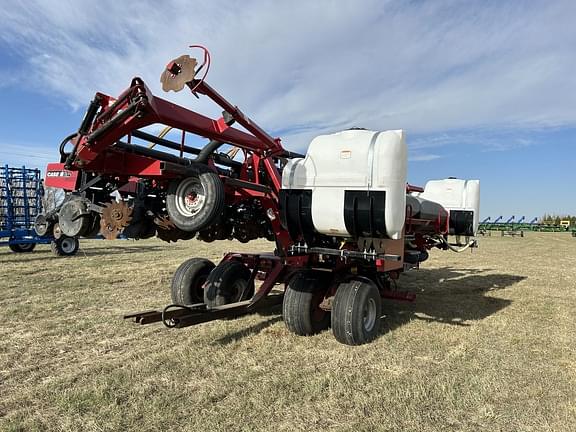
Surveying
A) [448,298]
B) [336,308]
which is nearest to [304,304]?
[336,308]

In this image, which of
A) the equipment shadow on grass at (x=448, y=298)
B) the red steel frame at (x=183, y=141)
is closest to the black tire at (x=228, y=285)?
the red steel frame at (x=183, y=141)

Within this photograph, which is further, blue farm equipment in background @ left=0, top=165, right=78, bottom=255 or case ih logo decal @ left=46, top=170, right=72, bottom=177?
blue farm equipment in background @ left=0, top=165, right=78, bottom=255

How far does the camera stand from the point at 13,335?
17.3 feet

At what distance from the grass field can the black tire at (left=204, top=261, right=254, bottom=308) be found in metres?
Result: 0.42

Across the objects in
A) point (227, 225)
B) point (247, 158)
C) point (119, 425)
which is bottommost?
point (119, 425)

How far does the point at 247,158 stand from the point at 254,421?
356 centimetres

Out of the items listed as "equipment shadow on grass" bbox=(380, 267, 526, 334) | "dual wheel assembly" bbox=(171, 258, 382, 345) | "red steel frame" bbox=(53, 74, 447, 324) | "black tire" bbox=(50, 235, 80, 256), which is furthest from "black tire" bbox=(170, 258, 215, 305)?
"black tire" bbox=(50, 235, 80, 256)

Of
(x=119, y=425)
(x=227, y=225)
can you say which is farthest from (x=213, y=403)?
(x=227, y=225)

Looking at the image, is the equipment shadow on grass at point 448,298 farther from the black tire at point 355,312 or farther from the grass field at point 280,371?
the black tire at point 355,312

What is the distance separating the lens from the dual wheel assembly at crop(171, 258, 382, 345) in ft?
16.7

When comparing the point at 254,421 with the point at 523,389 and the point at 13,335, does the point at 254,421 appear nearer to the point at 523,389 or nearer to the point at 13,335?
the point at 523,389

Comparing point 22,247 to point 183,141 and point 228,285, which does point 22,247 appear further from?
point 183,141

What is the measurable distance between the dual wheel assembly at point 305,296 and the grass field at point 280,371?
0.65 ft

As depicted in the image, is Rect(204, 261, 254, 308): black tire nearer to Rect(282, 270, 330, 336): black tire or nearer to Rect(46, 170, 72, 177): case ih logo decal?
Rect(282, 270, 330, 336): black tire
